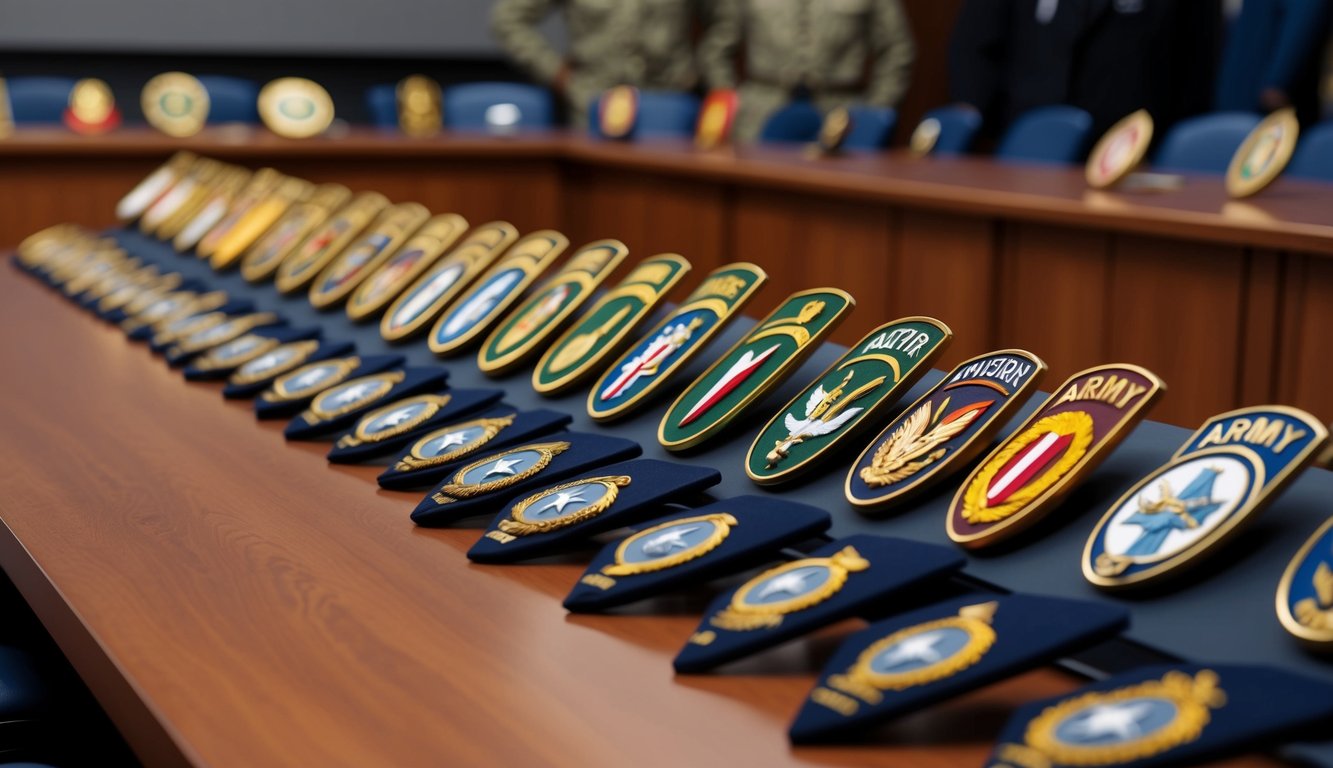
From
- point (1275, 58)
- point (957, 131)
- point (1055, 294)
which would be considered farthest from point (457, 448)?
point (1275, 58)

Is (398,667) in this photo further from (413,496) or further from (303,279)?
(303,279)

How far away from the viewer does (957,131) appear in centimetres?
477

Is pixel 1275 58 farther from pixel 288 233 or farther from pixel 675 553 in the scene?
pixel 675 553

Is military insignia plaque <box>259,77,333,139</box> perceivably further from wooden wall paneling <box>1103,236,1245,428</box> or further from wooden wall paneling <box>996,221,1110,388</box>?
wooden wall paneling <box>1103,236,1245,428</box>

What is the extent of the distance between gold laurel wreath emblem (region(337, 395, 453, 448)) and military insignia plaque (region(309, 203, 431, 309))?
1.99ft

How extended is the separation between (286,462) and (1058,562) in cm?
67

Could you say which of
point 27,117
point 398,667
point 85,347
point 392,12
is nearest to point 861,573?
point 398,667

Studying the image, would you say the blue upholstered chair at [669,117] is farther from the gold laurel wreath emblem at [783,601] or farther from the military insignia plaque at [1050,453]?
the gold laurel wreath emblem at [783,601]

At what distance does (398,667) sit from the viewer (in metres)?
0.79

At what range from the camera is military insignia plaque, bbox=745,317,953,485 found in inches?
40.1

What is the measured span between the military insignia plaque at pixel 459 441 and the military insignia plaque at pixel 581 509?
0.14 metres

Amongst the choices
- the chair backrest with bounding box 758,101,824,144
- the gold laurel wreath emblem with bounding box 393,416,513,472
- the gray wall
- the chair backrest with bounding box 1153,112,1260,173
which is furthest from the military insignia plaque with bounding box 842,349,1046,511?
the gray wall

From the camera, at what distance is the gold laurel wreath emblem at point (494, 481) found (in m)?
1.04

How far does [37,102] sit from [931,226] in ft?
14.0
